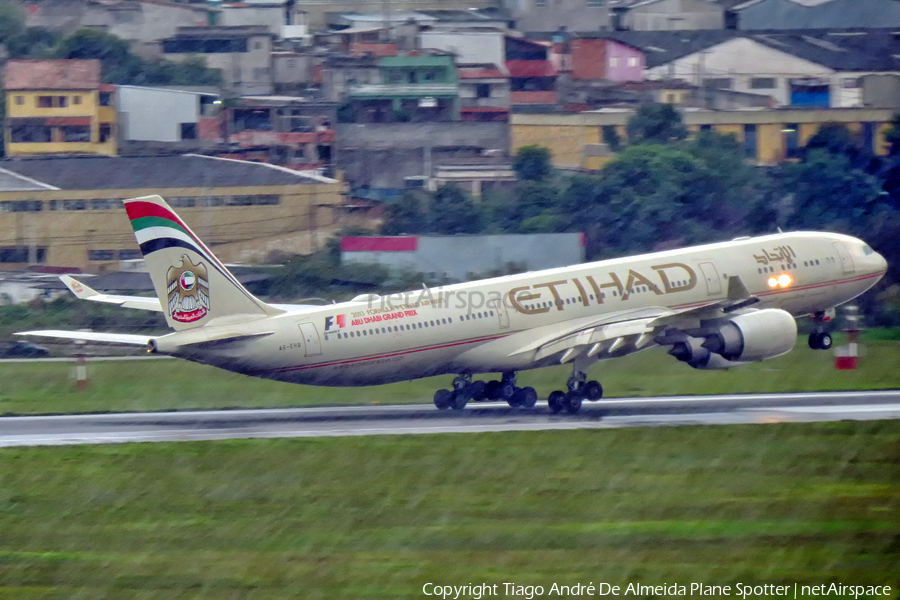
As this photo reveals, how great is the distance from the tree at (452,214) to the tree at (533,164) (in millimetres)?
7674

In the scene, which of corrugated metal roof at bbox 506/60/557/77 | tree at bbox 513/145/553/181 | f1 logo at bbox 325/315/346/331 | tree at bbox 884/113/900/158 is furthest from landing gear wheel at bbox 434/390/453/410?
corrugated metal roof at bbox 506/60/557/77

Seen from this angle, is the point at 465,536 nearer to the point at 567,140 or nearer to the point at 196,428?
the point at 196,428

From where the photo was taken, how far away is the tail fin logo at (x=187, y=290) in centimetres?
3045

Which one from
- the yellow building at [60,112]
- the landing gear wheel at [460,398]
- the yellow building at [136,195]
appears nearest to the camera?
the landing gear wheel at [460,398]

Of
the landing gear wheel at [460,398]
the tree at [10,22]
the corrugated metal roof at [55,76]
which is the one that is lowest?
the landing gear wheel at [460,398]

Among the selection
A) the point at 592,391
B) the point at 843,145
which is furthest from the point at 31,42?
the point at 592,391

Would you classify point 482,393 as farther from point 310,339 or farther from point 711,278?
point 711,278

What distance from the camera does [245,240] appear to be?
69188 mm

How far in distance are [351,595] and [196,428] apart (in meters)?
16.3

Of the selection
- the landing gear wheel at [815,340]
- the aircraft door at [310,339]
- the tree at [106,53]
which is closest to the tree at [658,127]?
the landing gear wheel at [815,340]

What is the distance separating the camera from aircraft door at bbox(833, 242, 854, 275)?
38062mm

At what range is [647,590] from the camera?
626 inches

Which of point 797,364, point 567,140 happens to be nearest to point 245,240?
point 567,140

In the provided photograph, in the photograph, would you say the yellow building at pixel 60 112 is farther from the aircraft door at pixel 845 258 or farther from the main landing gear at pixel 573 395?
the main landing gear at pixel 573 395
